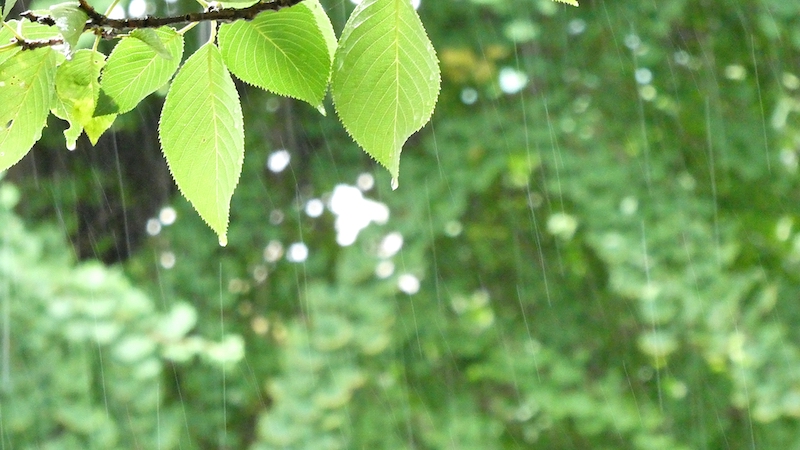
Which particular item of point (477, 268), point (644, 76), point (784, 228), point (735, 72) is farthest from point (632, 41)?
point (477, 268)

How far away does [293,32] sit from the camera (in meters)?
0.24

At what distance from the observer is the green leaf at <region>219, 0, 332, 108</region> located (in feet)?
0.80

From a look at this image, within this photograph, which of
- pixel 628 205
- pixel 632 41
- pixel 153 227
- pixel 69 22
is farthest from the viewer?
pixel 153 227

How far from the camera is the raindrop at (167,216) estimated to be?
95.7 inches

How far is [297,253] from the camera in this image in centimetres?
241

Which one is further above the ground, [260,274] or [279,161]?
[279,161]

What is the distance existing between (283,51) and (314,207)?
2.23 meters

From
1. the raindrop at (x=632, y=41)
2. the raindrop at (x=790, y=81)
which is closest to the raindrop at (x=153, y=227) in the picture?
the raindrop at (x=632, y=41)

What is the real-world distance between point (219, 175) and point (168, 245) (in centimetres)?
228

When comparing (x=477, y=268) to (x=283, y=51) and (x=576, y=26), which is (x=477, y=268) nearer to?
(x=576, y=26)

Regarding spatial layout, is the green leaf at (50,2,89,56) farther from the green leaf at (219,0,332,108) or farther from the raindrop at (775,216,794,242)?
the raindrop at (775,216,794,242)

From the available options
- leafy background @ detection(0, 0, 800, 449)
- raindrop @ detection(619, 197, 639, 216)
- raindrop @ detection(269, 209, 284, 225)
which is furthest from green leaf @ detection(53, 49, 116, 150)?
raindrop @ detection(269, 209, 284, 225)

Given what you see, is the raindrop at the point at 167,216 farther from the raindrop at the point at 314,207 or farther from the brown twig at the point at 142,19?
the brown twig at the point at 142,19

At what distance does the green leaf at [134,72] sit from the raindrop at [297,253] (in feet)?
6.98
